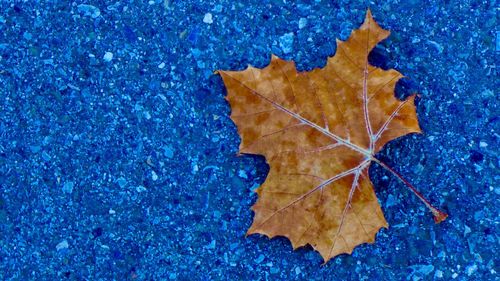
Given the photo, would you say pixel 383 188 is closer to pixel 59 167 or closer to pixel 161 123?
pixel 161 123

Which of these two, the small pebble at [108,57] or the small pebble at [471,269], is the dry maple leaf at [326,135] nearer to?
the small pebble at [471,269]

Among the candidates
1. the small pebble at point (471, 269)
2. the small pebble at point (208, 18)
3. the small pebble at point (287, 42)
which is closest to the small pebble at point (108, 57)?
the small pebble at point (208, 18)

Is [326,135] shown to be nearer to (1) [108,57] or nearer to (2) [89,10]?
(1) [108,57]

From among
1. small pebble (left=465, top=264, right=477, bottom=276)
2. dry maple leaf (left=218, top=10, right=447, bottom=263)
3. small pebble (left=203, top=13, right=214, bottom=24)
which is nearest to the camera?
dry maple leaf (left=218, top=10, right=447, bottom=263)

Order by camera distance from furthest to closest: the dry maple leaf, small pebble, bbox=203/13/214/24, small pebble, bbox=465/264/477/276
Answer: small pebble, bbox=203/13/214/24 → small pebble, bbox=465/264/477/276 → the dry maple leaf

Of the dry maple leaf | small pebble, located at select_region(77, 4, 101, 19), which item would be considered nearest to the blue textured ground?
small pebble, located at select_region(77, 4, 101, 19)

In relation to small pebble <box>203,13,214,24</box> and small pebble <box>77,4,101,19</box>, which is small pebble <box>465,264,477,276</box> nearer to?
small pebble <box>203,13,214,24</box>
